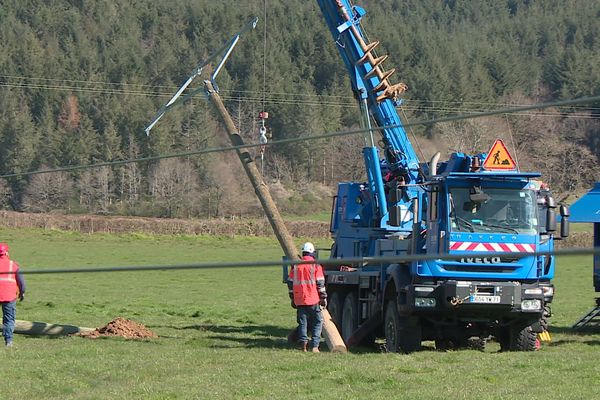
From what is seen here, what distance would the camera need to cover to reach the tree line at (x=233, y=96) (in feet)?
211

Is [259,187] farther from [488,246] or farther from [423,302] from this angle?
[488,246]

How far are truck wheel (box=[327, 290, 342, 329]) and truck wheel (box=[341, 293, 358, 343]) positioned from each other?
175 mm

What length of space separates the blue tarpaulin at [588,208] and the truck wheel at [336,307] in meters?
4.92

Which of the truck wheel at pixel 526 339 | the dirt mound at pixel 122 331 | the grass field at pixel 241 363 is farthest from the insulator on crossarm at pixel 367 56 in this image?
the truck wheel at pixel 526 339

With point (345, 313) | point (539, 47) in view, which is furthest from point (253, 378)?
point (539, 47)

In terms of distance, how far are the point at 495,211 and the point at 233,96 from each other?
282 feet

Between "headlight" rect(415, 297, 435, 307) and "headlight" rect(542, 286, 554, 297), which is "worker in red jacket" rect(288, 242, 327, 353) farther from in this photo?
"headlight" rect(542, 286, 554, 297)

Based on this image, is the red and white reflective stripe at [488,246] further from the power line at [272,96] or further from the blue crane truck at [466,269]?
the power line at [272,96]

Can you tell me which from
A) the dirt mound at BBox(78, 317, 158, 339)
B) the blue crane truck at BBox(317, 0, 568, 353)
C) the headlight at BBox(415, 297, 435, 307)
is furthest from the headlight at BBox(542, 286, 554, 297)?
the dirt mound at BBox(78, 317, 158, 339)

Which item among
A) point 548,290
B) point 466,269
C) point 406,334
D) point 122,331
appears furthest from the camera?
point 122,331

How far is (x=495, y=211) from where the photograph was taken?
54.5 ft

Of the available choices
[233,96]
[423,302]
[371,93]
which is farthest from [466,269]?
[233,96]

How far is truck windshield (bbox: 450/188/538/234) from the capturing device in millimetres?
16547

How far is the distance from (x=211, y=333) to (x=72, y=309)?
20.4 ft
